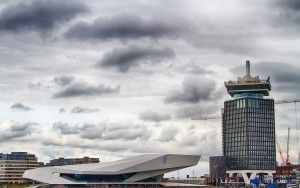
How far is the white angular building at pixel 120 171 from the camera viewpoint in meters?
162

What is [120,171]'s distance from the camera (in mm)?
164625

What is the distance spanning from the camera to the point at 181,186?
17162cm

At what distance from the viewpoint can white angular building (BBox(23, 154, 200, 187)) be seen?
162125 millimetres

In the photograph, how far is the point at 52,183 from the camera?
158000 millimetres

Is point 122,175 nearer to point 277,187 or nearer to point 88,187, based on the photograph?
point 88,187

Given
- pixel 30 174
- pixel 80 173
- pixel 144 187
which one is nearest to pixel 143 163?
pixel 144 187

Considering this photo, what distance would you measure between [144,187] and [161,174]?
7.33m

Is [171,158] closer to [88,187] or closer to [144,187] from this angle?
[144,187]

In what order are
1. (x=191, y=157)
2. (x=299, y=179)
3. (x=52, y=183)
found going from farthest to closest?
1. (x=299, y=179)
2. (x=191, y=157)
3. (x=52, y=183)

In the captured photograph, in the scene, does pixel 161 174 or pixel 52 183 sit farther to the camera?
pixel 161 174

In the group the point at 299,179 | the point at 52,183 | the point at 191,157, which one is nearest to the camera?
the point at 52,183

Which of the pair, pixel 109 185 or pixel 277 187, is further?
pixel 277 187

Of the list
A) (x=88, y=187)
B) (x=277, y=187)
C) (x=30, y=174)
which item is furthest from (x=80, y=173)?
(x=277, y=187)

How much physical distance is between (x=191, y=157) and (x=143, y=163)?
1565cm
